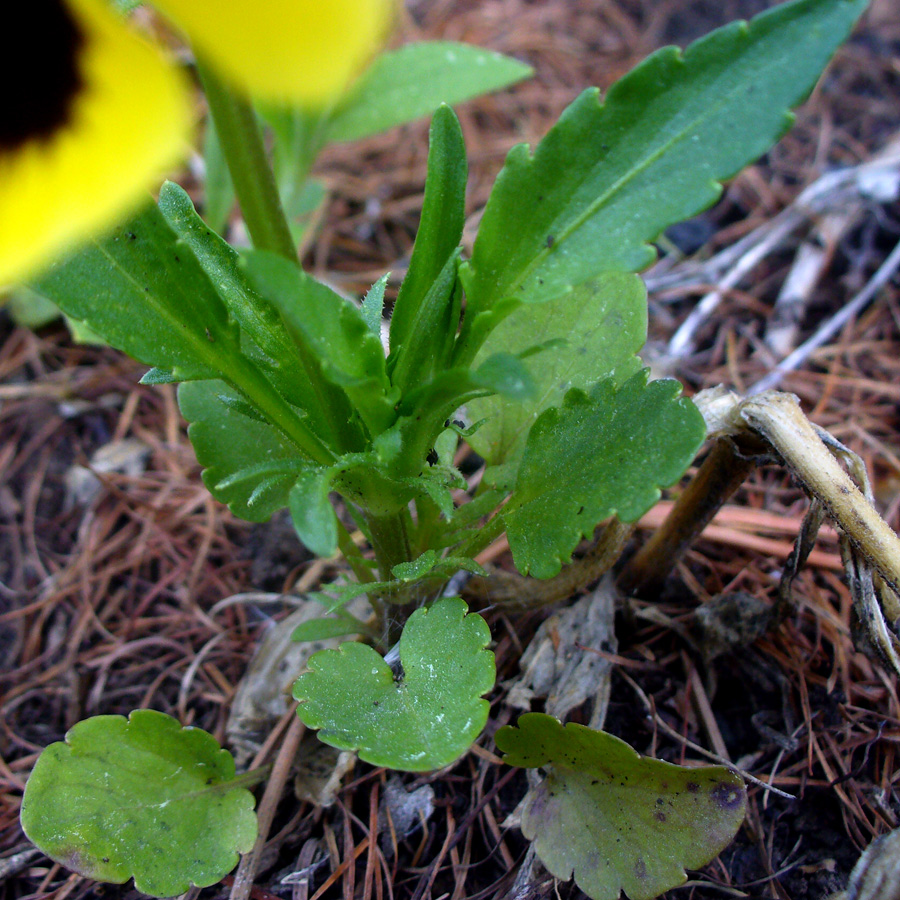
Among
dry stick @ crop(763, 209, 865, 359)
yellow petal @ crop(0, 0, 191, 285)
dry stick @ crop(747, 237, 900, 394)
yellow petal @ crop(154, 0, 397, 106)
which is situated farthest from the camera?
dry stick @ crop(763, 209, 865, 359)

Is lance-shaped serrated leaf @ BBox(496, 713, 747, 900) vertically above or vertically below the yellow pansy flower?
below

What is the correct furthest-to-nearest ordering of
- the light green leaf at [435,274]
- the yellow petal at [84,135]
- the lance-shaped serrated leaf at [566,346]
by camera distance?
the lance-shaped serrated leaf at [566,346]
the light green leaf at [435,274]
the yellow petal at [84,135]

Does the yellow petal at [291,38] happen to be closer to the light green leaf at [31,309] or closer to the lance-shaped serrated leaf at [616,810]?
the lance-shaped serrated leaf at [616,810]

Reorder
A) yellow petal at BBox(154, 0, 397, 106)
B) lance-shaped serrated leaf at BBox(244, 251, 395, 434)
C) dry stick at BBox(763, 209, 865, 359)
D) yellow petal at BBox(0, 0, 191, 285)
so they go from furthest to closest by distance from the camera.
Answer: dry stick at BBox(763, 209, 865, 359) → lance-shaped serrated leaf at BBox(244, 251, 395, 434) → yellow petal at BBox(0, 0, 191, 285) → yellow petal at BBox(154, 0, 397, 106)

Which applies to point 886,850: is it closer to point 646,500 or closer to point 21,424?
point 646,500

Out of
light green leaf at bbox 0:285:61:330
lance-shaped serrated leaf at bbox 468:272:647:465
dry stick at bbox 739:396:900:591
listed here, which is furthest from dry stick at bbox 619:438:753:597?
light green leaf at bbox 0:285:61:330

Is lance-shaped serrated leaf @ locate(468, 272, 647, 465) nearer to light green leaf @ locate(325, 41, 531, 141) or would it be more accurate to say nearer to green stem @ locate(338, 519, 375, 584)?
green stem @ locate(338, 519, 375, 584)

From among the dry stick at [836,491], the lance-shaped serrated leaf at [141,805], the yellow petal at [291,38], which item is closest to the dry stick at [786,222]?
the dry stick at [836,491]

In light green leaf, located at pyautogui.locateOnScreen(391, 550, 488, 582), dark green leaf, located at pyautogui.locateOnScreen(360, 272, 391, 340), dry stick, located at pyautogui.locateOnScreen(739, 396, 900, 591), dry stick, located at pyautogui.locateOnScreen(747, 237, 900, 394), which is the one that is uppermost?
dark green leaf, located at pyautogui.locateOnScreen(360, 272, 391, 340)
